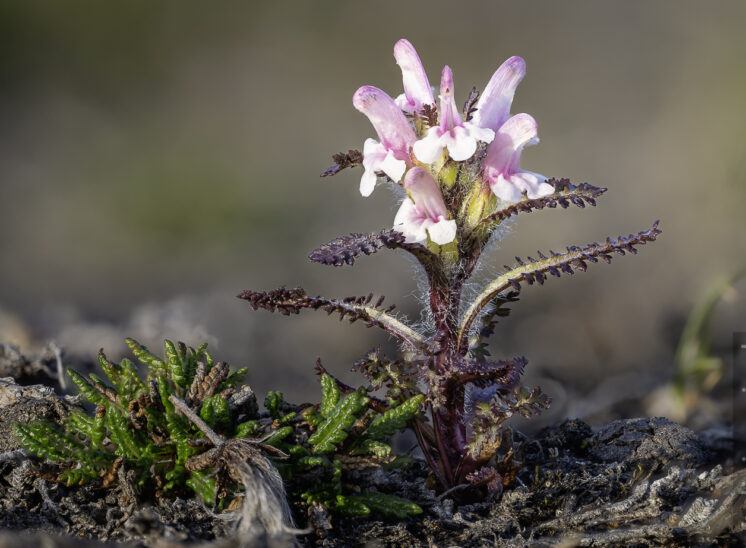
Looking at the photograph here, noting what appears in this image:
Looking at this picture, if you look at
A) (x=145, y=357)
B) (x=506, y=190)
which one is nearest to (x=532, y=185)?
(x=506, y=190)

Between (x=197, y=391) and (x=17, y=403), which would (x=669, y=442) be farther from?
(x=17, y=403)

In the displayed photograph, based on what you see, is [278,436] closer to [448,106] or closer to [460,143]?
[460,143]

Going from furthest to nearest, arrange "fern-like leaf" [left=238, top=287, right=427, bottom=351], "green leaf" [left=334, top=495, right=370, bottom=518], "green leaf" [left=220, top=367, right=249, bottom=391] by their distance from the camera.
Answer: "green leaf" [left=220, top=367, right=249, bottom=391] → "fern-like leaf" [left=238, top=287, right=427, bottom=351] → "green leaf" [left=334, top=495, right=370, bottom=518]

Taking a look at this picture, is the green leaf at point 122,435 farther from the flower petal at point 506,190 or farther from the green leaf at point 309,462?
the flower petal at point 506,190

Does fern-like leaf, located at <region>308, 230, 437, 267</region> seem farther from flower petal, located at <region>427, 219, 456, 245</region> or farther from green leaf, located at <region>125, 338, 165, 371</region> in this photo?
green leaf, located at <region>125, 338, 165, 371</region>

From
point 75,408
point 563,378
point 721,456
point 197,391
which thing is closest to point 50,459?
point 75,408

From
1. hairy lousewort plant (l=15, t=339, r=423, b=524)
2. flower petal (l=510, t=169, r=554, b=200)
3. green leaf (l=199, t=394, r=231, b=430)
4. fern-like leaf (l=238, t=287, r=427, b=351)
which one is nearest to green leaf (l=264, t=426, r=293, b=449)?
hairy lousewort plant (l=15, t=339, r=423, b=524)

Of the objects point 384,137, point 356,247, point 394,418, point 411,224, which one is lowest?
point 394,418
